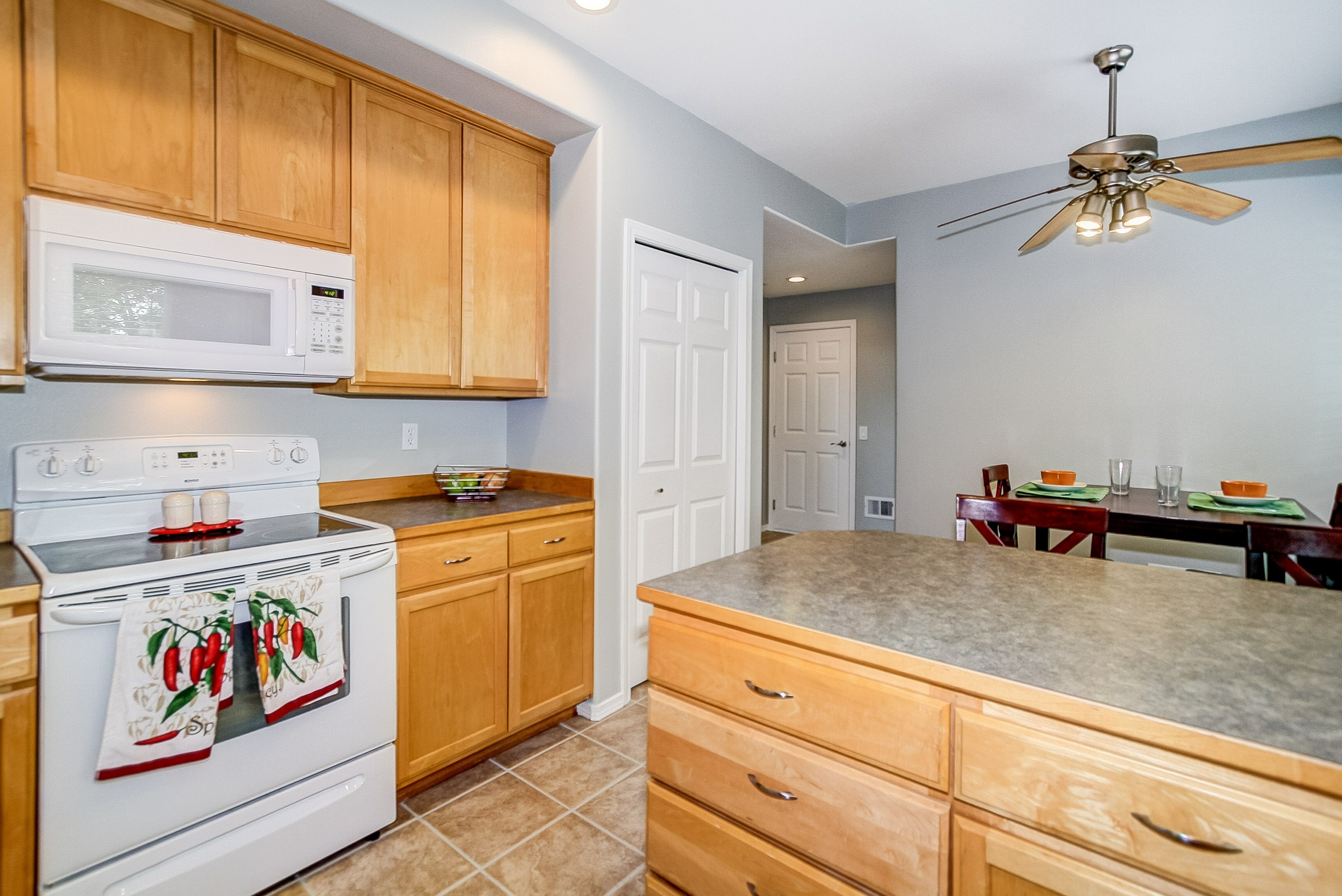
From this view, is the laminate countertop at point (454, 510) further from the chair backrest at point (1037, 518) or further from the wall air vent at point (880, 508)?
the wall air vent at point (880, 508)

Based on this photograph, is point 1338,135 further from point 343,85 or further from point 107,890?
point 107,890

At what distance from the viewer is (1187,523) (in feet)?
7.52

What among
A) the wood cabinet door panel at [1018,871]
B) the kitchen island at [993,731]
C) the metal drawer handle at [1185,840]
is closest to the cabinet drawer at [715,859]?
the kitchen island at [993,731]

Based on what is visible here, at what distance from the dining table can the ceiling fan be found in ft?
3.88

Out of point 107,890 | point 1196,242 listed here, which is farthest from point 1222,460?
point 107,890

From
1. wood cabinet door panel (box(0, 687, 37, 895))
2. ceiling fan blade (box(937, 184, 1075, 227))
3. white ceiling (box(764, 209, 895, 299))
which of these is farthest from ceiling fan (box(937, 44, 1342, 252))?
wood cabinet door panel (box(0, 687, 37, 895))

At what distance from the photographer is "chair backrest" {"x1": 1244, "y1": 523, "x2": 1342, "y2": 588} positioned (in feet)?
4.83

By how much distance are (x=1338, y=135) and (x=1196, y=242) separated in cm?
70

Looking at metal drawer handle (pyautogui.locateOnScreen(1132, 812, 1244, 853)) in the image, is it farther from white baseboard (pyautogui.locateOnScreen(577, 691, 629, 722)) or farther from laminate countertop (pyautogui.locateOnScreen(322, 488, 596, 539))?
white baseboard (pyautogui.locateOnScreen(577, 691, 629, 722))

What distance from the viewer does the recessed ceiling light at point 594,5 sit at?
2109mm

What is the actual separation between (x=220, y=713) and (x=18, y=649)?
422mm

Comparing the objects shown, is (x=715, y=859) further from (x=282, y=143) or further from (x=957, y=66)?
(x=957, y=66)

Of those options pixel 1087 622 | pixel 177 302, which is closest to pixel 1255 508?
pixel 1087 622

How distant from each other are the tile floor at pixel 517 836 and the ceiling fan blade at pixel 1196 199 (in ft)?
9.26
